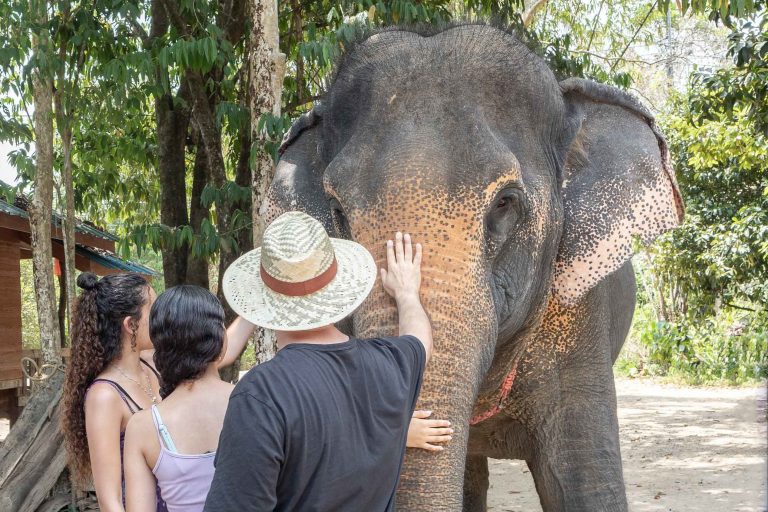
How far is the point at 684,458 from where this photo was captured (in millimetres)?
10242

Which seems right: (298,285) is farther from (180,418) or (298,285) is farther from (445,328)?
(445,328)

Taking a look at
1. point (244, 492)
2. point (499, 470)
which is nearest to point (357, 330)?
point (244, 492)

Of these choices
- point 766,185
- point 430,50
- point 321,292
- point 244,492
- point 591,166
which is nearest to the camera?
point 244,492

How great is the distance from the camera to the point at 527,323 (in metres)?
3.80

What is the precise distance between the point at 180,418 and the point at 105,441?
0.48m

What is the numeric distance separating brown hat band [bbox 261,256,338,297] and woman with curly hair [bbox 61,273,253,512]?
2.67 ft

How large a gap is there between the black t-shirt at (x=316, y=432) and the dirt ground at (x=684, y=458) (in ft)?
12.5

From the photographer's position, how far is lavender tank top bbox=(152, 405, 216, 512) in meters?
2.52

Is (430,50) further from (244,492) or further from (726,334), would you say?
(726,334)

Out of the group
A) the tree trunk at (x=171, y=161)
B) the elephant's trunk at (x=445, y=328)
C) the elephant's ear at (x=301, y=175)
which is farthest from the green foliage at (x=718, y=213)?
the elephant's trunk at (x=445, y=328)

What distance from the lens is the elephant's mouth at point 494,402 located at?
3938 millimetres

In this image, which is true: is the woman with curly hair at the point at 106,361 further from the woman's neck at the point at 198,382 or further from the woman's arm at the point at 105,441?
the woman's neck at the point at 198,382

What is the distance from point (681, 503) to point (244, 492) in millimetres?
6792

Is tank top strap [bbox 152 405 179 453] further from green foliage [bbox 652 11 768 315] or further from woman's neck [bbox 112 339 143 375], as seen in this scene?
green foliage [bbox 652 11 768 315]
